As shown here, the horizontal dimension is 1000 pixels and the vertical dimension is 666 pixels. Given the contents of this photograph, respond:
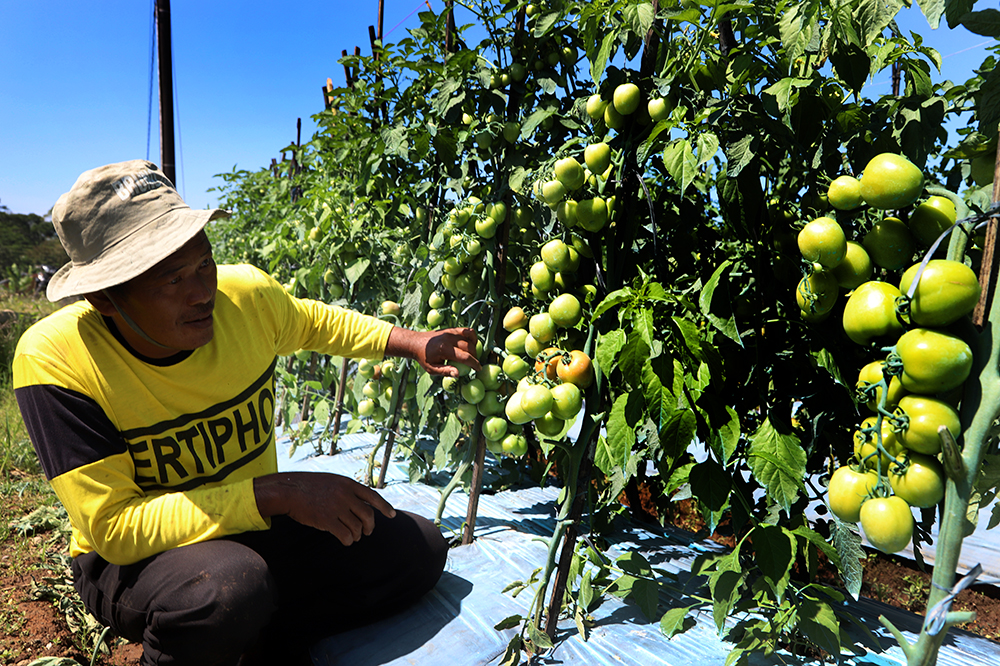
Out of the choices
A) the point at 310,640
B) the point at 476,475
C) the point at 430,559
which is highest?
the point at 476,475

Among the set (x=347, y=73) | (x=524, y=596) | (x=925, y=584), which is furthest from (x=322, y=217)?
(x=925, y=584)

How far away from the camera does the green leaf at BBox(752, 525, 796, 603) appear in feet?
3.64

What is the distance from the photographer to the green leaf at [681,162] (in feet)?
3.35

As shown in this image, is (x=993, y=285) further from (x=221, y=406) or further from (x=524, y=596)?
(x=221, y=406)

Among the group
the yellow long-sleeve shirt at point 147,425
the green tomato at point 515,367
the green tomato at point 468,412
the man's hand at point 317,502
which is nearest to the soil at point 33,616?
the yellow long-sleeve shirt at point 147,425

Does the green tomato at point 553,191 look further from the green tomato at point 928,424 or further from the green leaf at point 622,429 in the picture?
the green tomato at point 928,424

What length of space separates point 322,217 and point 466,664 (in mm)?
2085

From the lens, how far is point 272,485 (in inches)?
50.5

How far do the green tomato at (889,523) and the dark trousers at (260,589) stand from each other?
121 cm

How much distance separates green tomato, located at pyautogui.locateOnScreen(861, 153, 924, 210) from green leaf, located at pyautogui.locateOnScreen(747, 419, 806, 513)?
0.46 m

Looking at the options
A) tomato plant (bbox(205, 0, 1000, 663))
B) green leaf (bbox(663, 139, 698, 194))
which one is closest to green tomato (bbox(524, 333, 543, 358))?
tomato plant (bbox(205, 0, 1000, 663))

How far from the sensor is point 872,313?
795 millimetres

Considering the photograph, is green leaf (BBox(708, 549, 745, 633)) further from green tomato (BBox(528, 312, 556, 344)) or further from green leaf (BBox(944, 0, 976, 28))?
green leaf (BBox(944, 0, 976, 28))

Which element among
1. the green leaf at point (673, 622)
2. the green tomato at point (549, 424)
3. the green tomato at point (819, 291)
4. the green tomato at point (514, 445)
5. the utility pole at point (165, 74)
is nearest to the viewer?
the green tomato at point (819, 291)
